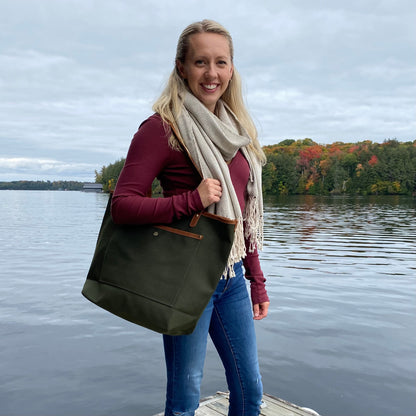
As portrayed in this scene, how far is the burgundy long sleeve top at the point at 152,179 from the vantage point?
1.93 m

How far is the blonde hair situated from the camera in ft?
6.92

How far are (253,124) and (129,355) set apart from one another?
4471 mm

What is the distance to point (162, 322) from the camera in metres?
1.90

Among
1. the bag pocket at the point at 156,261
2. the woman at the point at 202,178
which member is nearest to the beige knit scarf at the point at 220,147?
the woman at the point at 202,178

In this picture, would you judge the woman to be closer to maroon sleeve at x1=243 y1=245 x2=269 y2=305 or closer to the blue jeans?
the blue jeans

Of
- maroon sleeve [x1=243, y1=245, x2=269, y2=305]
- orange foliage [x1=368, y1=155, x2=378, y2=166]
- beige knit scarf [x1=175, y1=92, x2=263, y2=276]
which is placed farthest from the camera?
orange foliage [x1=368, y1=155, x2=378, y2=166]

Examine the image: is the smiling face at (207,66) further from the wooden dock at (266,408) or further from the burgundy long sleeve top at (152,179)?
the wooden dock at (266,408)

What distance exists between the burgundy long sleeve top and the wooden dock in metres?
2.09

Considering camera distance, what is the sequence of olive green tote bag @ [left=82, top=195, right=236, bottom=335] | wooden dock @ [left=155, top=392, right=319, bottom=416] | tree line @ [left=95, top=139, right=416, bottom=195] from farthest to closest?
tree line @ [left=95, top=139, right=416, bottom=195] < wooden dock @ [left=155, top=392, right=319, bottom=416] < olive green tote bag @ [left=82, top=195, right=236, bottom=335]

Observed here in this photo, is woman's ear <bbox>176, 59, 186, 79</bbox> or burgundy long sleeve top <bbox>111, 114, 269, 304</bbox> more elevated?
woman's ear <bbox>176, 59, 186, 79</bbox>

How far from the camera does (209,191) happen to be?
6.47 ft

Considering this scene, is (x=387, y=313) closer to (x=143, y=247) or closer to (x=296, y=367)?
(x=296, y=367)

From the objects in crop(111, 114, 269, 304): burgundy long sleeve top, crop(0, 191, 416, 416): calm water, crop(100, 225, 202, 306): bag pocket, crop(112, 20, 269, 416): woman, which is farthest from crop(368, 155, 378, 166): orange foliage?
crop(100, 225, 202, 306): bag pocket

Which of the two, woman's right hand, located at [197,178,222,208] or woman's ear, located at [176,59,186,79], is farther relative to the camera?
woman's ear, located at [176,59,186,79]
